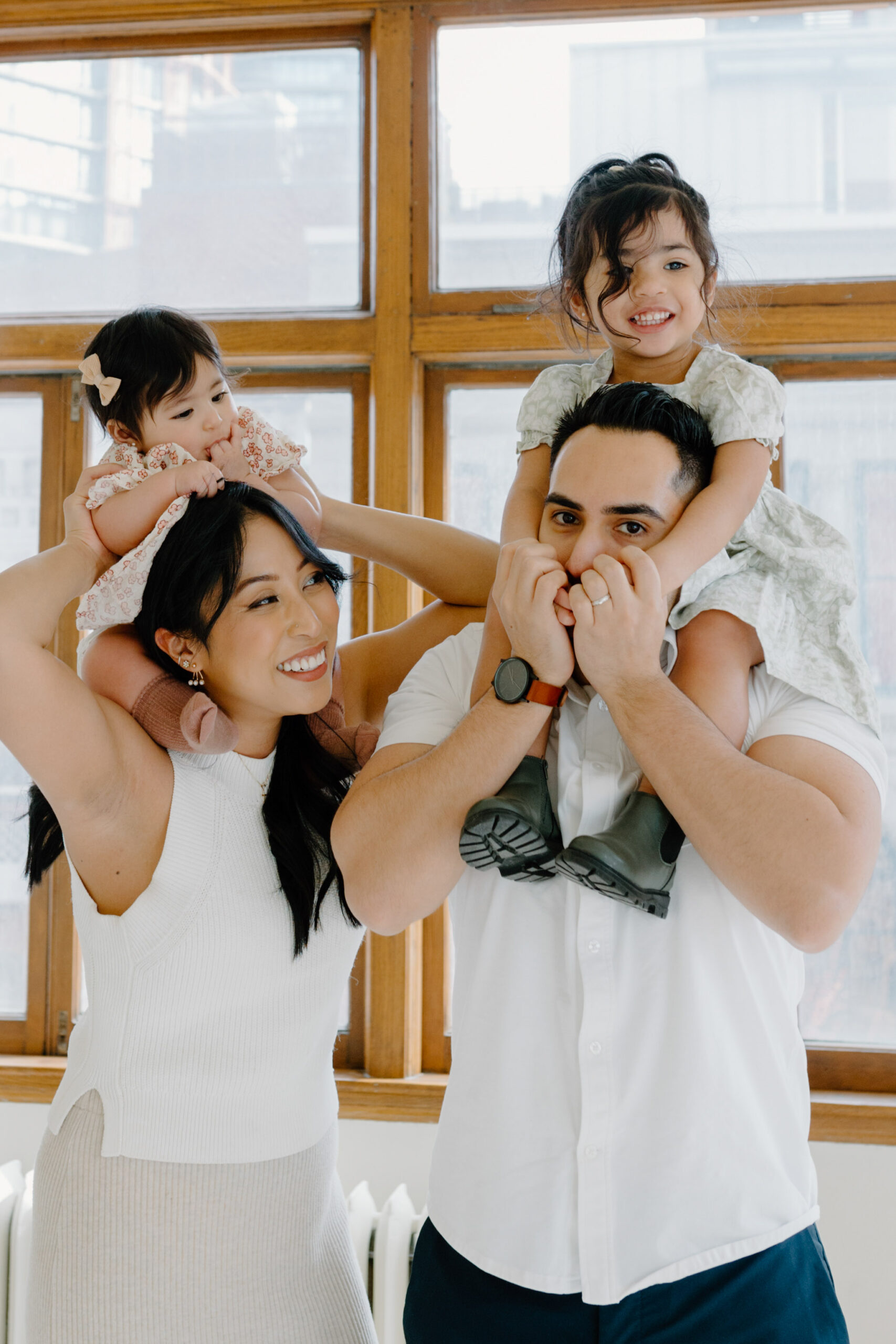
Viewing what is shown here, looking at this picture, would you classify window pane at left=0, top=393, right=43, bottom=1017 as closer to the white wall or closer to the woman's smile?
the white wall

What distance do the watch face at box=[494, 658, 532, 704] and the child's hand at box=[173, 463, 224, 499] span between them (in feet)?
1.70

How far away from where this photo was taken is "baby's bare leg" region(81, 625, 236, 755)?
4.25ft

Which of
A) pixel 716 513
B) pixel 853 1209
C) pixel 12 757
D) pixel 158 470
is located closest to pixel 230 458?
pixel 158 470

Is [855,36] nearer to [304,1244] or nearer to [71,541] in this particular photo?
[71,541]

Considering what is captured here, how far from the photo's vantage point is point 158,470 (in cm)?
141

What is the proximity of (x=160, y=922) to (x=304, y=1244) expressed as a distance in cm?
46

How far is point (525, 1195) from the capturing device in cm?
105

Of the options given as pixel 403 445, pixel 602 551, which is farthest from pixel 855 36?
pixel 602 551

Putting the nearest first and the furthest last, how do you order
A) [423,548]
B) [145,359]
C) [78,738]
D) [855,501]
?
1. [78,738]
2. [145,359]
3. [423,548]
4. [855,501]

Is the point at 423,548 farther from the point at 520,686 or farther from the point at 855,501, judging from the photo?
the point at 855,501

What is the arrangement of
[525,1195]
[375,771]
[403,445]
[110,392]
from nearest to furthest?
[525,1195] → [375,771] → [110,392] → [403,445]

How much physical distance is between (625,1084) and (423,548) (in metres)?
0.86

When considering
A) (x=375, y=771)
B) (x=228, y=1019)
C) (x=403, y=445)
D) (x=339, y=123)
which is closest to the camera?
(x=375, y=771)

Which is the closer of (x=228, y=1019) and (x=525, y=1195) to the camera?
(x=525, y=1195)
